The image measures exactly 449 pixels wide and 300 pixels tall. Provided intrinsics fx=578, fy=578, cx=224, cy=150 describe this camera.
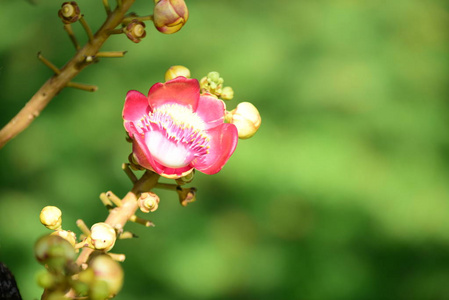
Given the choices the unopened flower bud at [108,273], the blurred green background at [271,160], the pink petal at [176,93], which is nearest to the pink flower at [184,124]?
the pink petal at [176,93]

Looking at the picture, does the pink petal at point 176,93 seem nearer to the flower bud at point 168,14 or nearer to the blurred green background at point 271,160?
the flower bud at point 168,14

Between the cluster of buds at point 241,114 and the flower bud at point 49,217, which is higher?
the cluster of buds at point 241,114

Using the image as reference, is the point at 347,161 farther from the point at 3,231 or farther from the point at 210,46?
the point at 3,231

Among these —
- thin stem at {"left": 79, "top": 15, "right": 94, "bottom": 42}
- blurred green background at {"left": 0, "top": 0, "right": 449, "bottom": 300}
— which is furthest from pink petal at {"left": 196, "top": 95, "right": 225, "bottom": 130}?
blurred green background at {"left": 0, "top": 0, "right": 449, "bottom": 300}

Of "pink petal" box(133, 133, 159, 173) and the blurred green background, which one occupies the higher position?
the blurred green background

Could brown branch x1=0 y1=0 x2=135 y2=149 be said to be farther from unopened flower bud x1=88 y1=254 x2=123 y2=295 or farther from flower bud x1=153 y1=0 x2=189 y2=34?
unopened flower bud x1=88 y1=254 x2=123 y2=295

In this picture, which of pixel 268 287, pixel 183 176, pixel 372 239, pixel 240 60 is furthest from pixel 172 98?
pixel 240 60
